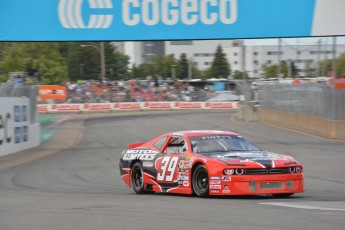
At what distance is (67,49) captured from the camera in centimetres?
13925

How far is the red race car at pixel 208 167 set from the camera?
32.7 ft

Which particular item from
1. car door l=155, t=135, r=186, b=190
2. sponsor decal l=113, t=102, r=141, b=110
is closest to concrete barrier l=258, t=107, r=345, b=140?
car door l=155, t=135, r=186, b=190

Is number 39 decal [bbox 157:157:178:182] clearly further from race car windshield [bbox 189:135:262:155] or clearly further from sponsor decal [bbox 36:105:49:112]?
sponsor decal [bbox 36:105:49:112]

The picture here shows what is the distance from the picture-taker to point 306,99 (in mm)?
29938

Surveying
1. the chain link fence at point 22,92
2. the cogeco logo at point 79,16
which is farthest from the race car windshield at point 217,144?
the chain link fence at point 22,92

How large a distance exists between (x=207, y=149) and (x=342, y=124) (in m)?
16.4

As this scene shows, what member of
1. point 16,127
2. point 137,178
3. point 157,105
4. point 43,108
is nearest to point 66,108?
point 43,108

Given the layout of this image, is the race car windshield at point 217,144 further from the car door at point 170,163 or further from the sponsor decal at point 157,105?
the sponsor decal at point 157,105

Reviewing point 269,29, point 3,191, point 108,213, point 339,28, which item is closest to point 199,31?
point 269,29

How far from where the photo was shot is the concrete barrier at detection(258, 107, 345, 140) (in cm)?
2639

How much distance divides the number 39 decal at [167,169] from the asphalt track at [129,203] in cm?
32

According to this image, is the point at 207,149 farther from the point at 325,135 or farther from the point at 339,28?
the point at 325,135

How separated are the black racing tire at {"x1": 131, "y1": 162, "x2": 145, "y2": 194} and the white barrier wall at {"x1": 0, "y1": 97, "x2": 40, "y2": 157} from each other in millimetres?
10040

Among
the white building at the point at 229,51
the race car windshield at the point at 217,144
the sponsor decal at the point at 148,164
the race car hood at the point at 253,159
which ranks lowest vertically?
the sponsor decal at the point at 148,164
